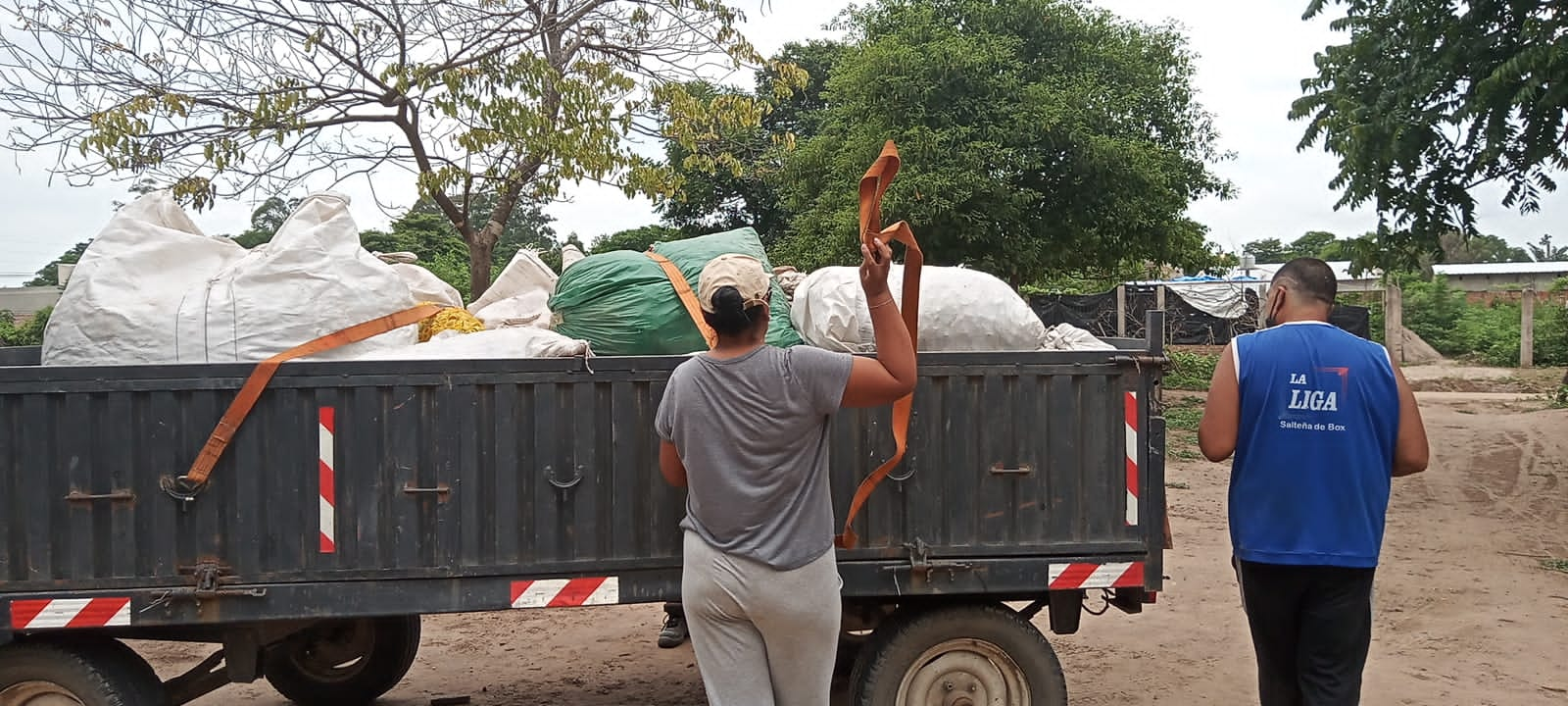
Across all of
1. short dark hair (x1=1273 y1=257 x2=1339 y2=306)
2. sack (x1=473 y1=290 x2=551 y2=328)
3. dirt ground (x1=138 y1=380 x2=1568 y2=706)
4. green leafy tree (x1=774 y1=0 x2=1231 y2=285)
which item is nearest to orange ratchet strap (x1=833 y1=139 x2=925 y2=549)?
short dark hair (x1=1273 y1=257 x2=1339 y2=306)

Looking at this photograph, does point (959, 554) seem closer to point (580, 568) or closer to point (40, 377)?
point (580, 568)

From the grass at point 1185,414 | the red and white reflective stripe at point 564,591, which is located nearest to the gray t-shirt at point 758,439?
the red and white reflective stripe at point 564,591

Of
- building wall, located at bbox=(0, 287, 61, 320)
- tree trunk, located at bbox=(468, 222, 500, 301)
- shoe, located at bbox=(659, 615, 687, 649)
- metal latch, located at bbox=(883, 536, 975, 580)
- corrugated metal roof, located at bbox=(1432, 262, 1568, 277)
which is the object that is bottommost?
shoe, located at bbox=(659, 615, 687, 649)

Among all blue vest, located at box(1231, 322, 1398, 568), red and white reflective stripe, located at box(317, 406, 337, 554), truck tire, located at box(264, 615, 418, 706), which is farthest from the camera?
truck tire, located at box(264, 615, 418, 706)

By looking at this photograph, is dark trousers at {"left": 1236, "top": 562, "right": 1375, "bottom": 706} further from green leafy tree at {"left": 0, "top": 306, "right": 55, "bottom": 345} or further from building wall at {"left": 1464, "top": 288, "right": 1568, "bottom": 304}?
building wall at {"left": 1464, "top": 288, "right": 1568, "bottom": 304}

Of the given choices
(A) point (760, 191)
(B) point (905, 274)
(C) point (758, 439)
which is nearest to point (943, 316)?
(B) point (905, 274)

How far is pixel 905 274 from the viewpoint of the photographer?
317 centimetres

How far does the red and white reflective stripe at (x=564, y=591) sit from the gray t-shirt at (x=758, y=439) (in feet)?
2.87

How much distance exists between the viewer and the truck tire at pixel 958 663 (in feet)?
12.4

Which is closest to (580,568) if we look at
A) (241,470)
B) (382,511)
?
(382,511)

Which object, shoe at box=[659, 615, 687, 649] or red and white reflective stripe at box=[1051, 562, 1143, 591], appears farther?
shoe at box=[659, 615, 687, 649]

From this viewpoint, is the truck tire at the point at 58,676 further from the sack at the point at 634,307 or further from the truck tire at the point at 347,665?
the sack at the point at 634,307

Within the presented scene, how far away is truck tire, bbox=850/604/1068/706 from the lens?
3.78 meters

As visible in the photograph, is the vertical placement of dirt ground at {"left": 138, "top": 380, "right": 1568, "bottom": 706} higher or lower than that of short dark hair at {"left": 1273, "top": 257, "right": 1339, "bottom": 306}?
lower
